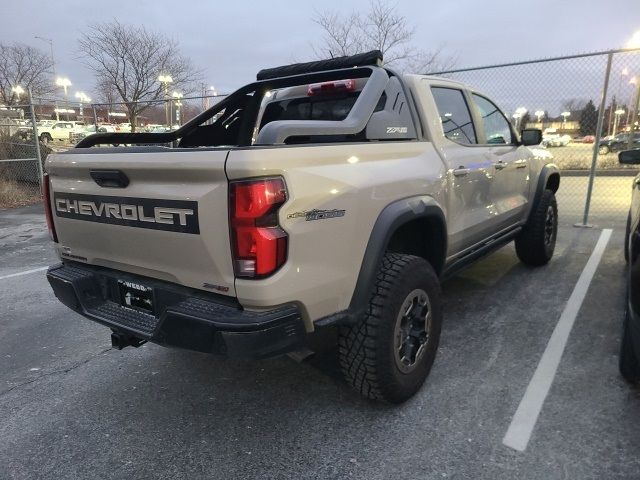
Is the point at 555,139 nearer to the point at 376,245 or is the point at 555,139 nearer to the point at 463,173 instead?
the point at 463,173

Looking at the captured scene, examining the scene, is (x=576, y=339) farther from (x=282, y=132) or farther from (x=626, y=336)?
(x=282, y=132)

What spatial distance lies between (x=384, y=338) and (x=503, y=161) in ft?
7.67

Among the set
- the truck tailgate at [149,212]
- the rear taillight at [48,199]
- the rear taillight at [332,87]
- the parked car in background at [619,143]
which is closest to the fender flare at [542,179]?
the rear taillight at [332,87]

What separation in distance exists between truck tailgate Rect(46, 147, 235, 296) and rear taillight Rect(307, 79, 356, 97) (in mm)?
1664

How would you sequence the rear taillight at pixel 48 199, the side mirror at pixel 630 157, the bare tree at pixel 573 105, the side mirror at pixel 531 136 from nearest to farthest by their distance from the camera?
the rear taillight at pixel 48 199 < the side mirror at pixel 630 157 < the side mirror at pixel 531 136 < the bare tree at pixel 573 105

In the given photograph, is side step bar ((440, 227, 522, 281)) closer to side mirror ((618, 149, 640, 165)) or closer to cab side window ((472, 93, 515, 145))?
cab side window ((472, 93, 515, 145))

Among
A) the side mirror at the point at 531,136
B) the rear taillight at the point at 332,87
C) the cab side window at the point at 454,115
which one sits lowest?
the side mirror at the point at 531,136

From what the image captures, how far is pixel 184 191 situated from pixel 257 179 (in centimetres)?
37

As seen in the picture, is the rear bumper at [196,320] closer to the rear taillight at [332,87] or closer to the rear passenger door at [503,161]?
the rear taillight at [332,87]

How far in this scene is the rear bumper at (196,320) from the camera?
2.03m

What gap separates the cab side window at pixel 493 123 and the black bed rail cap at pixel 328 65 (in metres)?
1.09

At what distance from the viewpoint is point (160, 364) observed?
3383 mm

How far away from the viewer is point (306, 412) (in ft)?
9.05

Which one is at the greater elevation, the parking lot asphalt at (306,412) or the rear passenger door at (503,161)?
the rear passenger door at (503,161)
